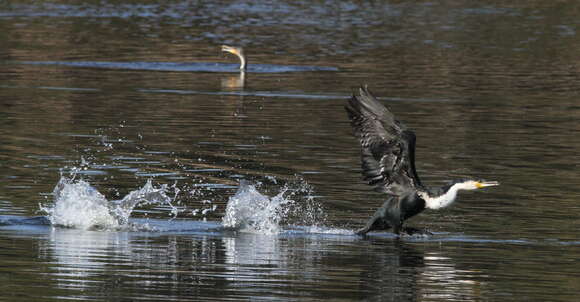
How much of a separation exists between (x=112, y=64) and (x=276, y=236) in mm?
22427

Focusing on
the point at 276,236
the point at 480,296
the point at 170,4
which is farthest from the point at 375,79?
the point at 170,4

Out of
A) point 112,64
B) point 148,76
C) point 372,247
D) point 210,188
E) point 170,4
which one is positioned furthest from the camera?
point 170,4

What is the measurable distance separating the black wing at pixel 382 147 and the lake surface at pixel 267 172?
0.62 meters

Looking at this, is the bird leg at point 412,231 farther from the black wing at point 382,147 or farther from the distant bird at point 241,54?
the distant bird at point 241,54

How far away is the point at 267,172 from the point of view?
18.4 metres

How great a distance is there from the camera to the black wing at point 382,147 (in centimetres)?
1380

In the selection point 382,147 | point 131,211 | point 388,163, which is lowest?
point 131,211

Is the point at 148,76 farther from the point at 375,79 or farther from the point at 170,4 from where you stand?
the point at 170,4

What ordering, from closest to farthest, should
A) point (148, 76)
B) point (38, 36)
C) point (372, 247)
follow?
point (372, 247) → point (148, 76) → point (38, 36)

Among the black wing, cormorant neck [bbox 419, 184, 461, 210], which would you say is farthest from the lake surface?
the black wing

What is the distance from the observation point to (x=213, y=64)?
124ft

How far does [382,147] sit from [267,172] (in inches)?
183

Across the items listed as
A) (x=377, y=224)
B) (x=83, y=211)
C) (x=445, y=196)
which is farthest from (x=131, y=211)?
(x=445, y=196)

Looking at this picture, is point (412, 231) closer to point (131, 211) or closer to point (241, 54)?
point (131, 211)
